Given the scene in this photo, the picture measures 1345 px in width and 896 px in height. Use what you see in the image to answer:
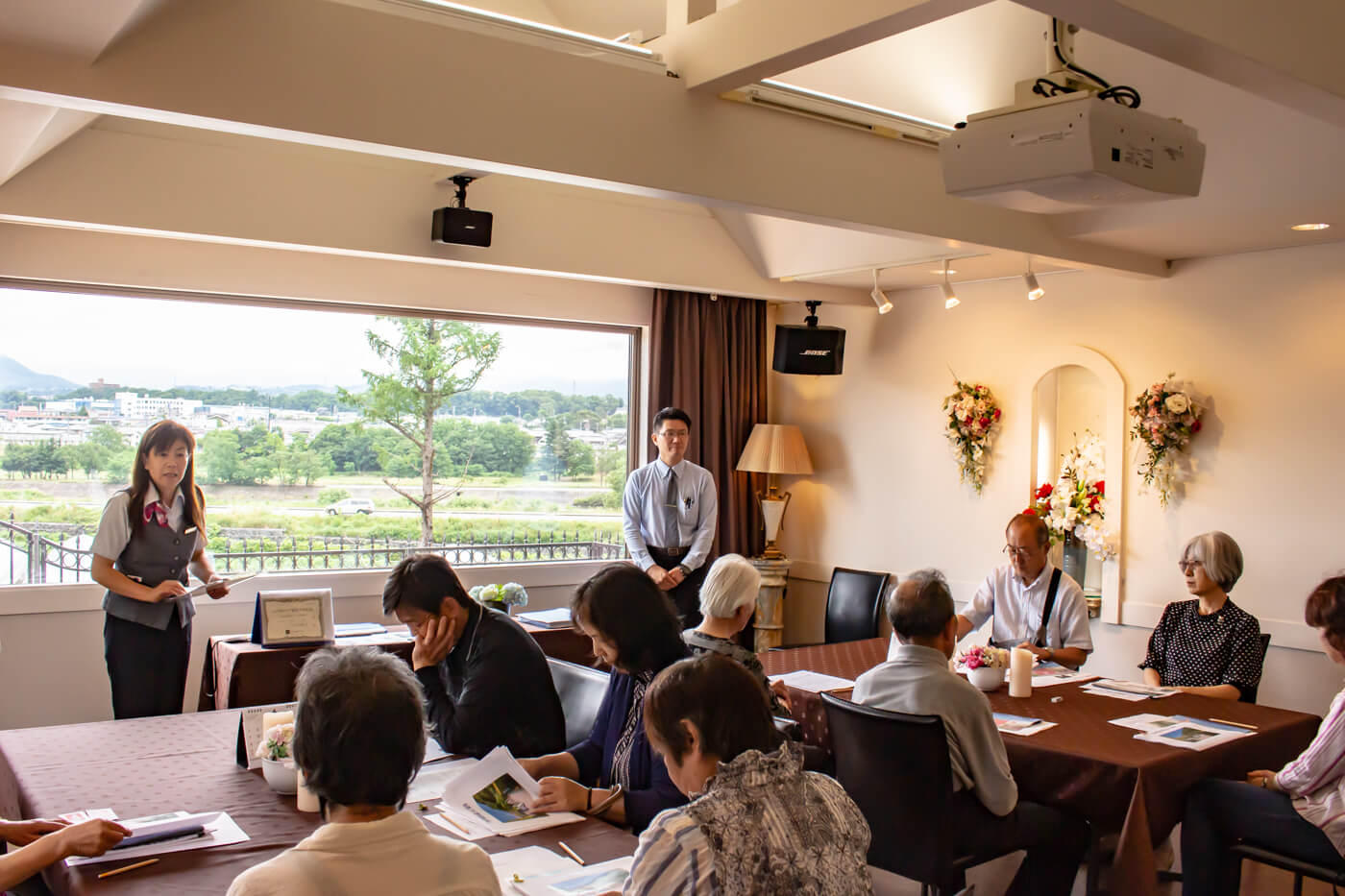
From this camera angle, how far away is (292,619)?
4.07 meters

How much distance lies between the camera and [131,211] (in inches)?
176

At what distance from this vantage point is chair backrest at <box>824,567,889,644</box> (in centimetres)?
539

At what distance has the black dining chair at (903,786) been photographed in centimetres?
275

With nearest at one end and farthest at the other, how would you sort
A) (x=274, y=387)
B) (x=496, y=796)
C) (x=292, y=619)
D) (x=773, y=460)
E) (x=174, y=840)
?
(x=174, y=840)
(x=496, y=796)
(x=292, y=619)
(x=274, y=387)
(x=773, y=460)

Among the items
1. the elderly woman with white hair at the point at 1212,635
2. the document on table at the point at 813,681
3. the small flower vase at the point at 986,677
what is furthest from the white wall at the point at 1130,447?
the document on table at the point at 813,681

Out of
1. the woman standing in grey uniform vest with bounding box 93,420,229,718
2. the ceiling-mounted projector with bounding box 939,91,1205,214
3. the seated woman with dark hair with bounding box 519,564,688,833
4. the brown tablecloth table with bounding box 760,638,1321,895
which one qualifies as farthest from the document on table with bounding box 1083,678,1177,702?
the woman standing in grey uniform vest with bounding box 93,420,229,718

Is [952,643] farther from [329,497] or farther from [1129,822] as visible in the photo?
[329,497]

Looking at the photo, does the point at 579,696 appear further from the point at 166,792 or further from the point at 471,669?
the point at 166,792

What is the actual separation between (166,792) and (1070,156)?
2.48 m

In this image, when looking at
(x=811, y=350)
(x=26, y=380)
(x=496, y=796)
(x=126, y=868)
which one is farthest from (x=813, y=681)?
(x=26, y=380)

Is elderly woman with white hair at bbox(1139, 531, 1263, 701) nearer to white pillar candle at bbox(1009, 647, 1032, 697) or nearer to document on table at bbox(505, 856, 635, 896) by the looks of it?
white pillar candle at bbox(1009, 647, 1032, 697)

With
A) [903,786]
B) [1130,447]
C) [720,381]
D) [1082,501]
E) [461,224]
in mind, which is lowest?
[903,786]

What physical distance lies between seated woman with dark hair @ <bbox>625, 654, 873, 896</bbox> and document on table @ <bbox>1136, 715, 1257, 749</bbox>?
184 centimetres

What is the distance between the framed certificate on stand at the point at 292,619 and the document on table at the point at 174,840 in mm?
1800
